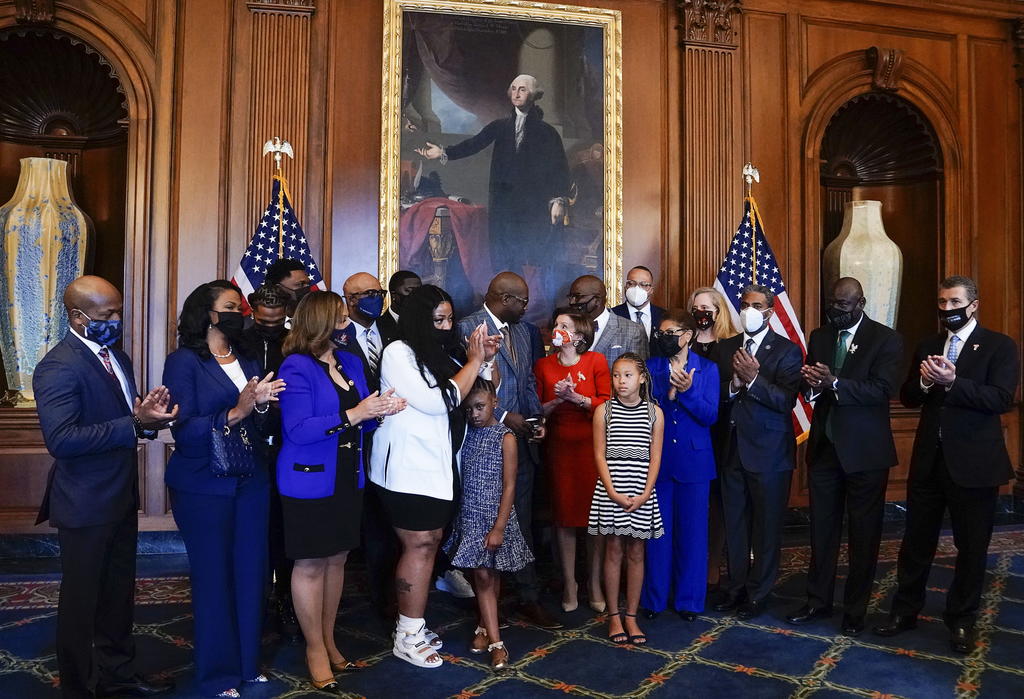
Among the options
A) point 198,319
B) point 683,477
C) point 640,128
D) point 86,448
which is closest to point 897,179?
point 640,128

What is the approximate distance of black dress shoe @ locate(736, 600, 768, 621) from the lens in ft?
14.8

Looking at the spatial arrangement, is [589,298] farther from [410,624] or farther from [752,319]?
[410,624]

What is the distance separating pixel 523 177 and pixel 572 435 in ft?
8.90

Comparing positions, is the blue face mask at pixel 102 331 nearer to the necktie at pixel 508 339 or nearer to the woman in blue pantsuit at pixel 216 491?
the woman in blue pantsuit at pixel 216 491

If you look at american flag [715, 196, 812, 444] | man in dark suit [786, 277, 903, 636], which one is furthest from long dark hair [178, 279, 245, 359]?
american flag [715, 196, 812, 444]

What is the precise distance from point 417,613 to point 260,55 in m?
4.60

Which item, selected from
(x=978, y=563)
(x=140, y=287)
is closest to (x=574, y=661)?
(x=978, y=563)

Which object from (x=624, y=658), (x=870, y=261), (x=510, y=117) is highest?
(x=510, y=117)

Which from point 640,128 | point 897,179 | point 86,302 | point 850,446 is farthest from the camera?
point 897,179

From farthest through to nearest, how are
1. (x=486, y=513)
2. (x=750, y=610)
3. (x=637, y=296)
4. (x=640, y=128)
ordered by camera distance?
(x=640, y=128), (x=637, y=296), (x=750, y=610), (x=486, y=513)

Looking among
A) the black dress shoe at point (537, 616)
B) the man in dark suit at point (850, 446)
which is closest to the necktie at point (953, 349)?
the man in dark suit at point (850, 446)

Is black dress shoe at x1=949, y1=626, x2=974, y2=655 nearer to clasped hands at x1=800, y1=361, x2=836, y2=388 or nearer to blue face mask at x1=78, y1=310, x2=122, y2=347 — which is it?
clasped hands at x1=800, y1=361, x2=836, y2=388

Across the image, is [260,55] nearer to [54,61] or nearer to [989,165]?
[54,61]

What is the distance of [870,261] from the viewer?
24.6 ft
